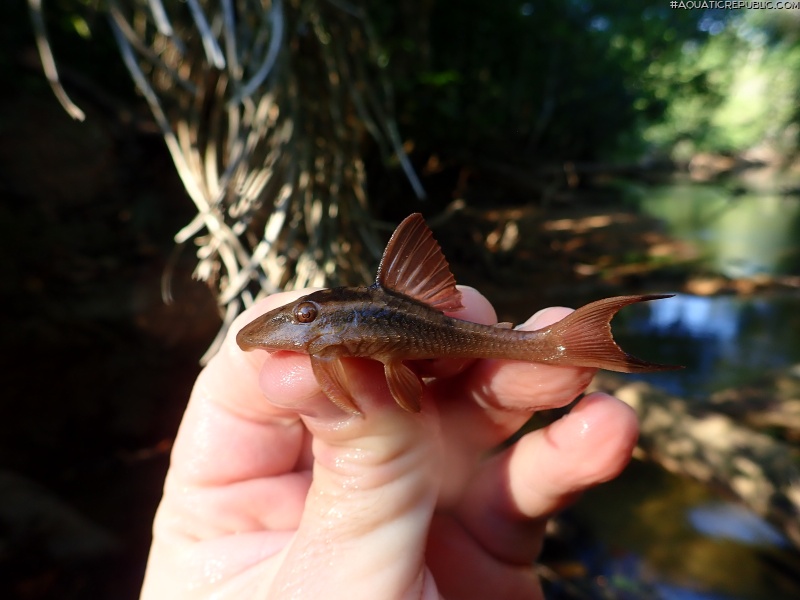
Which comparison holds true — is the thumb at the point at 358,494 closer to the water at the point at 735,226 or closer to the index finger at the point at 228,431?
the index finger at the point at 228,431

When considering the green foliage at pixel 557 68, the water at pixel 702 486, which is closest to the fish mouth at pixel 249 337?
the water at pixel 702 486

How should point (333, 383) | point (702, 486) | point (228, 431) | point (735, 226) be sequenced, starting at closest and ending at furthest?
point (333, 383) → point (228, 431) → point (702, 486) → point (735, 226)

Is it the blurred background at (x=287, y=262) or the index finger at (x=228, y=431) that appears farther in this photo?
the blurred background at (x=287, y=262)

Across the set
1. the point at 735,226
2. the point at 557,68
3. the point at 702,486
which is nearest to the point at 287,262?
the point at 702,486

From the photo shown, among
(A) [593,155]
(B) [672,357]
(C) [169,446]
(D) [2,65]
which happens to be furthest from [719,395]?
(A) [593,155]

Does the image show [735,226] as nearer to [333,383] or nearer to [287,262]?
[287,262]

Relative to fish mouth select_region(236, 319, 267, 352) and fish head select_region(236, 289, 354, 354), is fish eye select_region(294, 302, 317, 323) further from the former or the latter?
fish mouth select_region(236, 319, 267, 352)

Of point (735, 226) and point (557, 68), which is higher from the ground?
point (557, 68)

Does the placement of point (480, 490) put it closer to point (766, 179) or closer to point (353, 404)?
point (353, 404)
